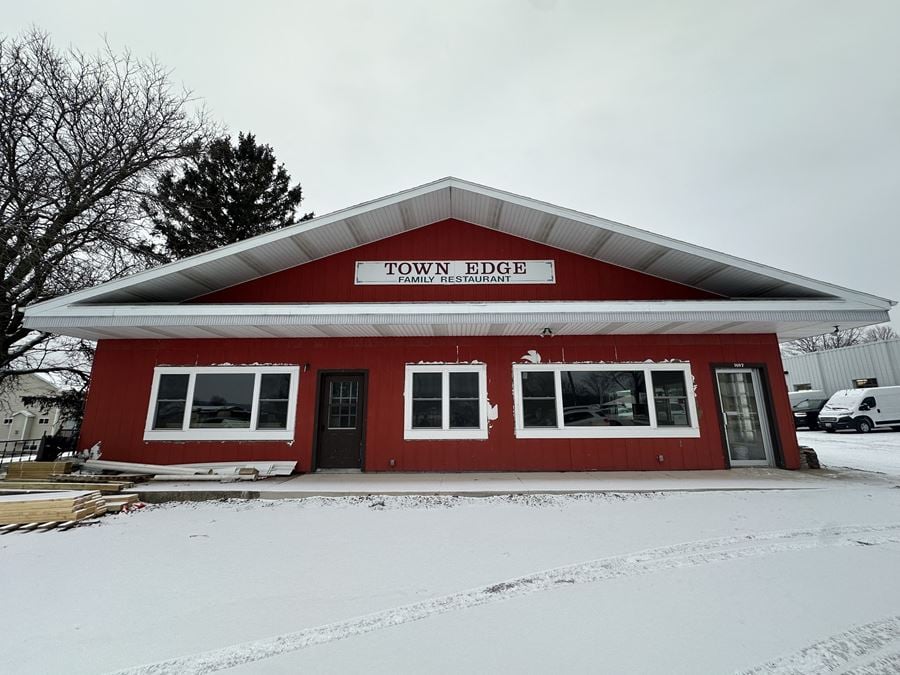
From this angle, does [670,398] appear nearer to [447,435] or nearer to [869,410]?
[447,435]

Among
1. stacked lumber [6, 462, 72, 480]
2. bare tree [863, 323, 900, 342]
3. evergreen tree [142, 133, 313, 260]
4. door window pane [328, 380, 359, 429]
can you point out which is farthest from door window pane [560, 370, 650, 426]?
bare tree [863, 323, 900, 342]

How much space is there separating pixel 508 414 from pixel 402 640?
5.76m

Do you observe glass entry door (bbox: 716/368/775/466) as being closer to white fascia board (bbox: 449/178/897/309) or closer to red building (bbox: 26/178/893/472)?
red building (bbox: 26/178/893/472)

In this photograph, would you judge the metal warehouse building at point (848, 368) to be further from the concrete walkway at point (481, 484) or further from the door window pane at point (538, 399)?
the door window pane at point (538, 399)

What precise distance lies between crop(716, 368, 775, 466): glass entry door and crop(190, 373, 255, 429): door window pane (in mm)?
9760

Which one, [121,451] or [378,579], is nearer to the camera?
[378,579]

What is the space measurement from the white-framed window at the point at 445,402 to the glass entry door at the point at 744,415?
4992 millimetres

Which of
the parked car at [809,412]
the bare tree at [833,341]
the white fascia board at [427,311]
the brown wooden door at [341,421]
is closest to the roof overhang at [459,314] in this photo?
the white fascia board at [427,311]

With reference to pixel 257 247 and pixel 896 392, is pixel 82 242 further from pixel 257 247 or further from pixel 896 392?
pixel 896 392

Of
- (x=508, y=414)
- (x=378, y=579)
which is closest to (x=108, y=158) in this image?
(x=508, y=414)

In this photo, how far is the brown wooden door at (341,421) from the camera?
8.26 metres

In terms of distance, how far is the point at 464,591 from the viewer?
3.35 metres

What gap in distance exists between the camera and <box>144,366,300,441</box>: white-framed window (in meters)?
8.25

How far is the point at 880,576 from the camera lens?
11.7ft
